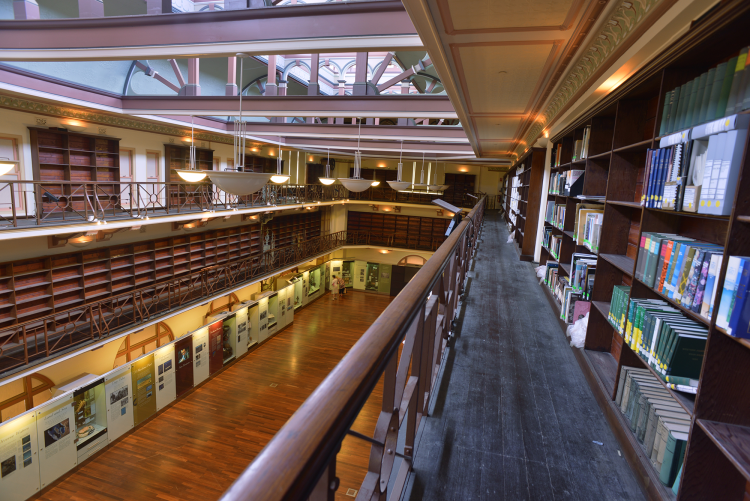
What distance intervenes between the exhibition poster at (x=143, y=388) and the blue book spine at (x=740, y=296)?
779cm

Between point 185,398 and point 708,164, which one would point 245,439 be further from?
point 708,164

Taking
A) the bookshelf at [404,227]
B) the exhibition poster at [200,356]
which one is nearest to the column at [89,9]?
the exhibition poster at [200,356]

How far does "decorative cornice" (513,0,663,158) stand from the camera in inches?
69.3

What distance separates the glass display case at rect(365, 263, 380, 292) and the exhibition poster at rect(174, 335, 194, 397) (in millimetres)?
9625

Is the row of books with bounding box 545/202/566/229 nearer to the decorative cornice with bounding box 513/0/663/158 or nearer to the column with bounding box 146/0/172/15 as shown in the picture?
the decorative cornice with bounding box 513/0/663/158

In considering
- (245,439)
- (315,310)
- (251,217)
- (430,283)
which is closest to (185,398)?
(245,439)

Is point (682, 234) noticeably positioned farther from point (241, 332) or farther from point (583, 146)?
point (241, 332)

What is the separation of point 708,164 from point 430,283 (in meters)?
1.34

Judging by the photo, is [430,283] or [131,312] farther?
[131,312]

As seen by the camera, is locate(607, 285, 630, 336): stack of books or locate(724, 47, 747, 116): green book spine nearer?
locate(724, 47, 747, 116): green book spine

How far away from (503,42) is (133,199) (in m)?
8.12

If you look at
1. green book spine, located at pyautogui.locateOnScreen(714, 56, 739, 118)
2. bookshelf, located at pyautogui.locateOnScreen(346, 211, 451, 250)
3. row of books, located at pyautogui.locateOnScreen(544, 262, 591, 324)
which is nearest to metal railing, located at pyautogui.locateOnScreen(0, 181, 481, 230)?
bookshelf, located at pyautogui.locateOnScreen(346, 211, 451, 250)

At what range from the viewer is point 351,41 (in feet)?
9.84

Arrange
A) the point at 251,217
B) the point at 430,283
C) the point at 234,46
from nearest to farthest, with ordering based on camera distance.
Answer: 1. the point at 430,283
2. the point at 234,46
3. the point at 251,217
